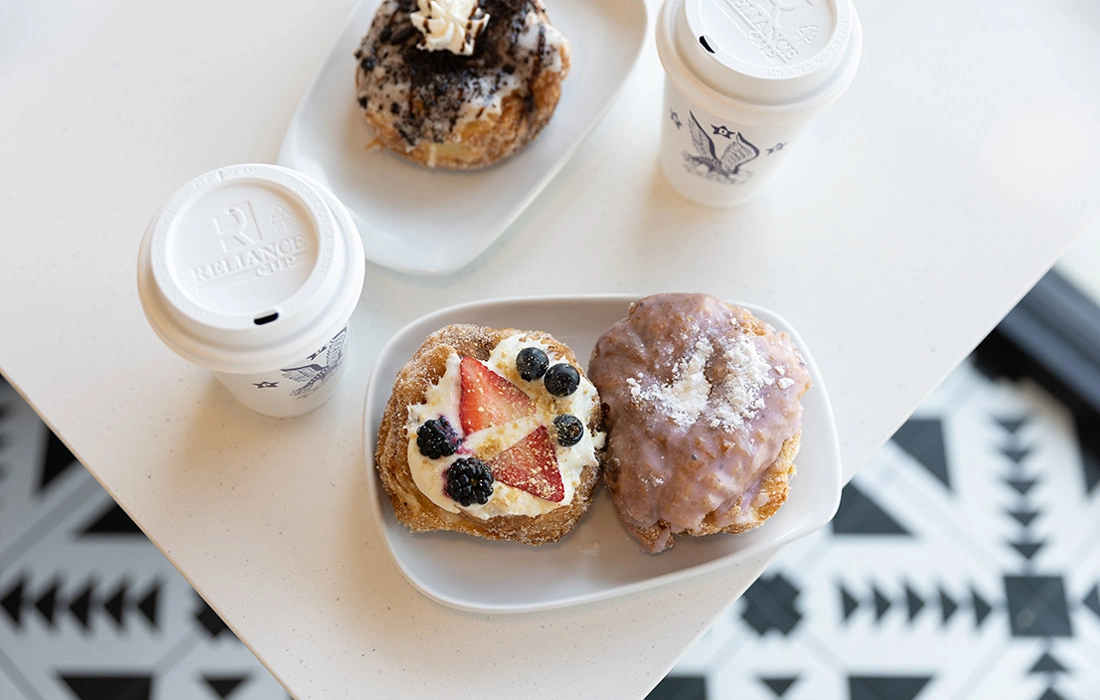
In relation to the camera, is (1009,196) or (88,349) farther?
(1009,196)

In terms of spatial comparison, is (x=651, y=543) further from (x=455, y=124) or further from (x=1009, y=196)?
(x=1009, y=196)

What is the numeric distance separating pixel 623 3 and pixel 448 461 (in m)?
0.89

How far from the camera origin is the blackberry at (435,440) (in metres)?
1.10

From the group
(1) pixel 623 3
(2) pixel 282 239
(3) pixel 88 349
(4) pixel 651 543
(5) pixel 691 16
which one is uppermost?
(5) pixel 691 16

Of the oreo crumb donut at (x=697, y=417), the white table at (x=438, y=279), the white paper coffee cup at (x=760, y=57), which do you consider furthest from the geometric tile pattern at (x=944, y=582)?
the white paper coffee cup at (x=760, y=57)

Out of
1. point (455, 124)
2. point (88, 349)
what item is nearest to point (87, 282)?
point (88, 349)

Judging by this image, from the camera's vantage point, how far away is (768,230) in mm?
1461

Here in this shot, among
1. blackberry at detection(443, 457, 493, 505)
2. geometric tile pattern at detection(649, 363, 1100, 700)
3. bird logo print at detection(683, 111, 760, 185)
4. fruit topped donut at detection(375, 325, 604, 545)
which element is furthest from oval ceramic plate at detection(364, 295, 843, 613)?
geometric tile pattern at detection(649, 363, 1100, 700)

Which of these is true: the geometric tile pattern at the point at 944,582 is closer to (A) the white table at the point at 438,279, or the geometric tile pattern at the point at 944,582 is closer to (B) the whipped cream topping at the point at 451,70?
(A) the white table at the point at 438,279

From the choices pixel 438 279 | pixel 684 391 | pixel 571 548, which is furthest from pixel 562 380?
pixel 438 279

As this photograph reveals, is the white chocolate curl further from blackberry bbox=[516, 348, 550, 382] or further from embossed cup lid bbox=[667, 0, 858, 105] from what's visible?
blackberry bbox=[516, 348, 550, 382]

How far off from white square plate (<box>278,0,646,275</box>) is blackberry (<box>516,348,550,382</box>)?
0.87 feet

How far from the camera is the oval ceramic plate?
119cm

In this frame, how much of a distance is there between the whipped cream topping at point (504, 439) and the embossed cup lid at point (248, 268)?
6.7 inches
